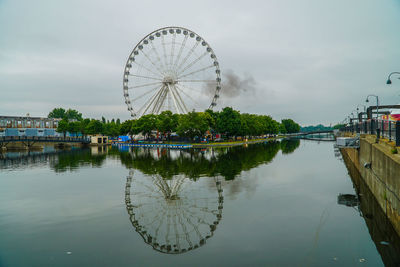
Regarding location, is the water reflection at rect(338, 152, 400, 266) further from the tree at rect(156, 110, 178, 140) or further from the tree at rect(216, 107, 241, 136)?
the tree at rect(156, 110, 178, 140)

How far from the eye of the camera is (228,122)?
92062 mm

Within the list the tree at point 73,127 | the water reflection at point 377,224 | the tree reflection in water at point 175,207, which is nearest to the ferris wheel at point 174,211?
the tree reflection in water at point 175,207

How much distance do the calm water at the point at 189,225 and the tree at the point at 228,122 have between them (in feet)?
218

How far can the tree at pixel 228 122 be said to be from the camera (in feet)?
302

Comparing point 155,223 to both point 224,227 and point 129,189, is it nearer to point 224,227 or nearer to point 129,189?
point 224,227

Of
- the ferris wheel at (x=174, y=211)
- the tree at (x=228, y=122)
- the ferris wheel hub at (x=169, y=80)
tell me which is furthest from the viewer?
the tree at (x=228, y=122)

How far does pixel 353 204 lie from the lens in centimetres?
1883

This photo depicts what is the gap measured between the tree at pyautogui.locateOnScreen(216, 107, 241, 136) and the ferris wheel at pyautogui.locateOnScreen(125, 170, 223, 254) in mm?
66455

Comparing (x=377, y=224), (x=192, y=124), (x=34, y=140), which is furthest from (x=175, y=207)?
(x=34, y=140)

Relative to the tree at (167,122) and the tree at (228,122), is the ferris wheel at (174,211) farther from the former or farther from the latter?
the tree at (228,122)

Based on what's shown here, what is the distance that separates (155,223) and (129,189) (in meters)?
8.92

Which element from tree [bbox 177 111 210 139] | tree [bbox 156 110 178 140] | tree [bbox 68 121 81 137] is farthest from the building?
tree [bbox 177 111 210 139]

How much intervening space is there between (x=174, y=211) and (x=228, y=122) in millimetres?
Answer: 76298

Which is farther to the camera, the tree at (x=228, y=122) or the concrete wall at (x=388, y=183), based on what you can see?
the tree at (x=228, y=122)
